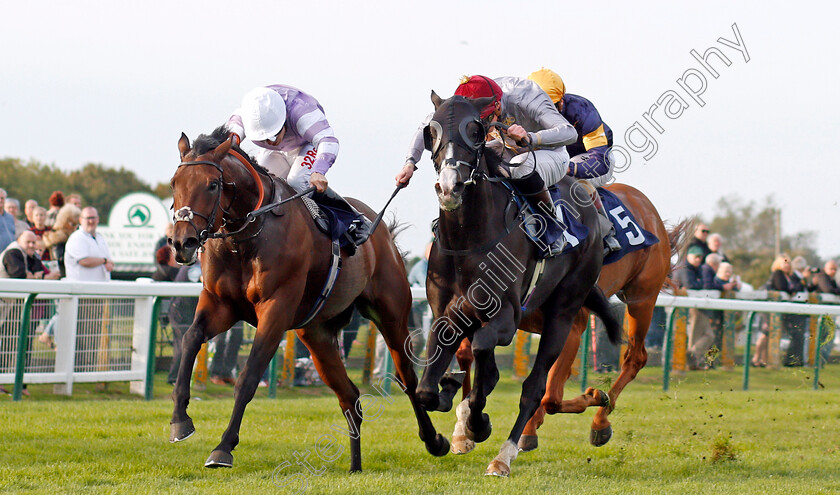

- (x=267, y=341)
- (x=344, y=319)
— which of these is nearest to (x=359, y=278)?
(x=344, y=319)

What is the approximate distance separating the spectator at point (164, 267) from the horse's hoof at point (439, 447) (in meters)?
4.35

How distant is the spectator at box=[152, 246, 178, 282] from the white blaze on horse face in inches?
208

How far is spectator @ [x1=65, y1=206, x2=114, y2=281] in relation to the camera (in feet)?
27.8

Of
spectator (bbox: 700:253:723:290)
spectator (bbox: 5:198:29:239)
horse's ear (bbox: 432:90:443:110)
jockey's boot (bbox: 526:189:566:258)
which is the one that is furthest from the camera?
spectator (bbox: 700:253:723:290)

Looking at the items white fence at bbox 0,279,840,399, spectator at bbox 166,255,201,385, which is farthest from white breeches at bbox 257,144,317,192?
white fence at bbox 0,279,840,399

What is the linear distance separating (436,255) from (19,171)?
182 feet

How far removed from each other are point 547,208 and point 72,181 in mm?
54474

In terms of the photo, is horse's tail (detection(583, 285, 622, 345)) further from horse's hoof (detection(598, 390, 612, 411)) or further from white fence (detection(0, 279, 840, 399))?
white fence (detection(0, 279, 840, 399))

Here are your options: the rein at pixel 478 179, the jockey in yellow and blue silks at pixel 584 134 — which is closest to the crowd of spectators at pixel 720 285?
the jockey in yellow and blue silks at pixel 584 134

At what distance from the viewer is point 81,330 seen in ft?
25.8

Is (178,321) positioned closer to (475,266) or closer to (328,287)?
(328,287)

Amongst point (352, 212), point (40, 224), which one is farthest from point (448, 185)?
point (40, 224)

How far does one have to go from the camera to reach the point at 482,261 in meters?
4.78

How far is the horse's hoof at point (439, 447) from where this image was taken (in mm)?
5680
